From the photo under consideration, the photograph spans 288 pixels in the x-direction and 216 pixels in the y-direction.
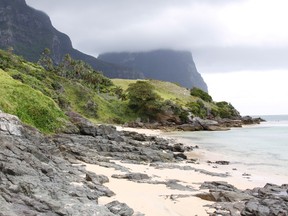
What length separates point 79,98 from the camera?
93.1 meters

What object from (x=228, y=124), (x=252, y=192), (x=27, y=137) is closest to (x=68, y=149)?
(x=27, y=137)

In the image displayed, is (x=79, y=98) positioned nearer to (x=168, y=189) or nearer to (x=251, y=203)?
(x=168, y=189)

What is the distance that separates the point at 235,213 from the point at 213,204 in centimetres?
166

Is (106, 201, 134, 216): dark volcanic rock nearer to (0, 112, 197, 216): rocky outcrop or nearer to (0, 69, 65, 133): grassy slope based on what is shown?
(0, 112, 197, 216): rocky outcrop

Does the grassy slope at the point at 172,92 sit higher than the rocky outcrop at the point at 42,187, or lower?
higher

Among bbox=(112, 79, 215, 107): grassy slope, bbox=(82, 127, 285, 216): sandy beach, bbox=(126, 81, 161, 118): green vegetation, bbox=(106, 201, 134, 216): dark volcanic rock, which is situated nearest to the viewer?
bbox=(106, 201, 134, 216): dark volcanic rock

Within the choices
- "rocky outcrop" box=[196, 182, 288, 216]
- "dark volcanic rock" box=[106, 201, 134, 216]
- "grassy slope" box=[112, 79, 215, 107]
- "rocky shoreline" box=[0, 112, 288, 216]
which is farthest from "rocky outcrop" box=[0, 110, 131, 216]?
"grassy slope" box=[112, 79, 215, 107]

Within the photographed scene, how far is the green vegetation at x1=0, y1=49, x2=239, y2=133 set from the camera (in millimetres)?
40594

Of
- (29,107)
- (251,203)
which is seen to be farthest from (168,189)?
(29,107)

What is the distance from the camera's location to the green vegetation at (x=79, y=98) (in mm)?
40594

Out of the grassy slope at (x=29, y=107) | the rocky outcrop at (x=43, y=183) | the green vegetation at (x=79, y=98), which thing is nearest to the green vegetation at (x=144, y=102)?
the green vegetation at (x=79, y=98)

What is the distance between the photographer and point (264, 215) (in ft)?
42.8

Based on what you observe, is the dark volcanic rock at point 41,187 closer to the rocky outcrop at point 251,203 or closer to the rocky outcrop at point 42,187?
the rocky outcrop at point 42,187

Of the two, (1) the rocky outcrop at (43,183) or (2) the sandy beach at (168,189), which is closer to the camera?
(1) the rocky outcrop at (43,183)
